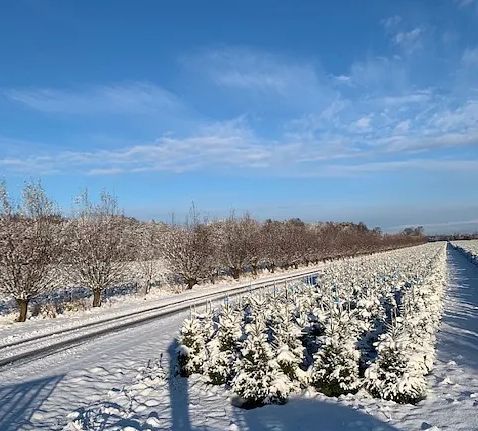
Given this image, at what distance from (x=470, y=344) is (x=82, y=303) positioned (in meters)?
18.1

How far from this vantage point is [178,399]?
9.12 metres

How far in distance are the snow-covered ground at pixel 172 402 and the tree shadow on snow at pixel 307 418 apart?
0.05 ft

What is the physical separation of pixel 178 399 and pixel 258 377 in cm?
167

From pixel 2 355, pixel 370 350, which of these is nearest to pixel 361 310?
pixel 370 350

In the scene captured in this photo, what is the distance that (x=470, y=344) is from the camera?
38.5 feet

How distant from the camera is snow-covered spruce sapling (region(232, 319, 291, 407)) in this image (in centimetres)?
856

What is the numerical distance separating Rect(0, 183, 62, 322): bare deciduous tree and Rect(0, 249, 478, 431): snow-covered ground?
28.1ft

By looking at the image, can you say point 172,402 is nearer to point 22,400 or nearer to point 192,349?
point 192,349

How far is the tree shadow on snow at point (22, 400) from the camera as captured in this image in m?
7.78

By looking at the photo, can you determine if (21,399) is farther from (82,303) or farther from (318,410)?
(82,303)

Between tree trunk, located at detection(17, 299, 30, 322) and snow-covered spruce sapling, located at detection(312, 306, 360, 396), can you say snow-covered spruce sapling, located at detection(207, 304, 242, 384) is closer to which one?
snow-covered spruce sapling, located at detection(312, 306, 360, 396)

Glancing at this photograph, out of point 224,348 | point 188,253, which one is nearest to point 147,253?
point 188,253

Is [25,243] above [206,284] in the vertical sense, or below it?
above

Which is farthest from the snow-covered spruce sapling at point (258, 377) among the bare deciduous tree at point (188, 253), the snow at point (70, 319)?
the bare deciduous tree at point (188, 253)
